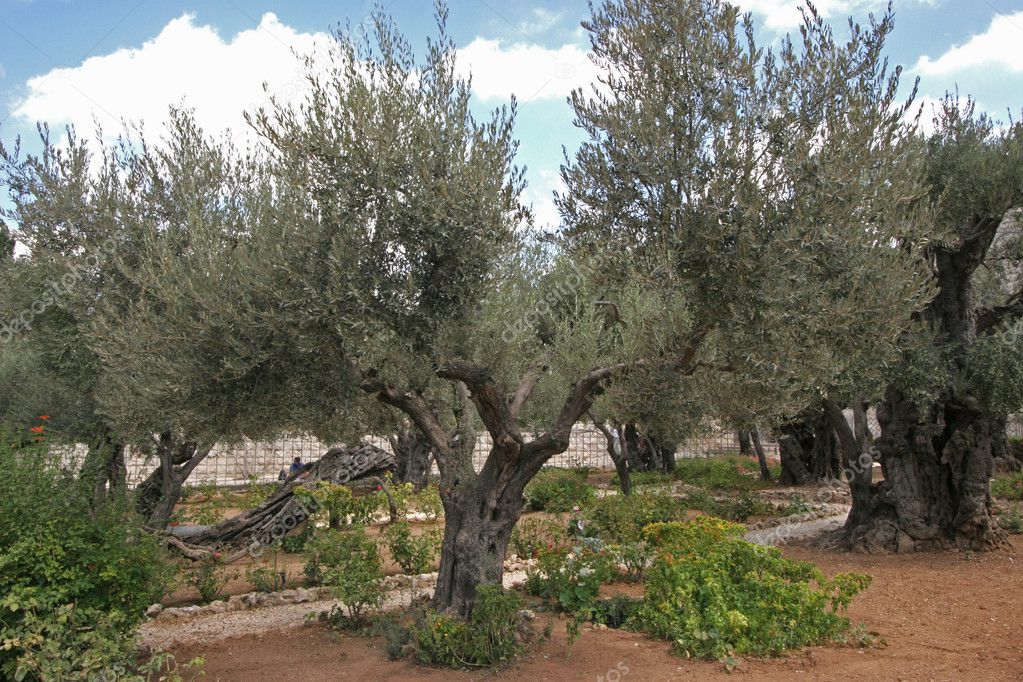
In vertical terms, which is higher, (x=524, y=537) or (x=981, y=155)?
(x=981, y=155)

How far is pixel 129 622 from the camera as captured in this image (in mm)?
6594

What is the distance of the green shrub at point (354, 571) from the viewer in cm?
834

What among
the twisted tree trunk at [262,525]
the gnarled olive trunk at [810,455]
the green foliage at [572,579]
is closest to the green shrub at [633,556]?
the green foliage at [572,579]

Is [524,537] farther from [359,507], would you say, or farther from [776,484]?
[776,484]

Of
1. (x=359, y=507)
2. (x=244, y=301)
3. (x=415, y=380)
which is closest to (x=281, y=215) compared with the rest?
(x=244, y=301)

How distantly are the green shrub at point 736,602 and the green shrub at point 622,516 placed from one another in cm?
322

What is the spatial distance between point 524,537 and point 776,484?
14.6m

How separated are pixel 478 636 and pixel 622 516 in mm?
5891

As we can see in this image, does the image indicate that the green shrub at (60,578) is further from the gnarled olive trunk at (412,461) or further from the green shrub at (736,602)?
the gnarled olive trunk at (412,461)

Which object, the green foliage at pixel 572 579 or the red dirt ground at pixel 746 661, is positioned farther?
the green foliage at pixel 572 579

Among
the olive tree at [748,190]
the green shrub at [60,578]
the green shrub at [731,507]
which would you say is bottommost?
the green shrub at [731,507]

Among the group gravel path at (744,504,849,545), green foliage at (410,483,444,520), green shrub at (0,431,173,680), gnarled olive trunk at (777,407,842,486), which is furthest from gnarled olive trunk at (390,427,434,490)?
green shrub at (0,431,173,680)

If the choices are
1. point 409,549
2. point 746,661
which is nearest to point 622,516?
point 409,549

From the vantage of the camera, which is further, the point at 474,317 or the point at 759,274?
the point at 474,317
